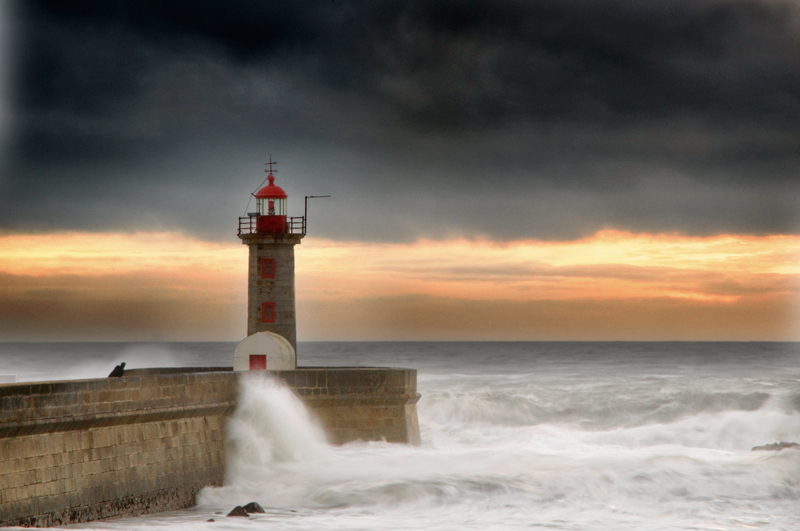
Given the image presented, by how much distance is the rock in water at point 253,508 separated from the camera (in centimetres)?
985

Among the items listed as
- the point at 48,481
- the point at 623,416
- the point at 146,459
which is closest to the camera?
the point at 48,481

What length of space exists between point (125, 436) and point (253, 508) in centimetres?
154

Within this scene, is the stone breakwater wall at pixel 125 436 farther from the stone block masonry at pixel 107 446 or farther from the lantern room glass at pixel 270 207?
the lantern room glass at pixel 270 207

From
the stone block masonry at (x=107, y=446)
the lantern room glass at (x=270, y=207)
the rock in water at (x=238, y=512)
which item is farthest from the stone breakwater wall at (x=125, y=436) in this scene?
the lantern room glass at (x=270, y=207)

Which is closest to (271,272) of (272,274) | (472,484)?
(272,274)

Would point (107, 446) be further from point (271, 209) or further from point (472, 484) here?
point (271, 209)

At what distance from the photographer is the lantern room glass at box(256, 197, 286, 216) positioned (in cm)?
1512

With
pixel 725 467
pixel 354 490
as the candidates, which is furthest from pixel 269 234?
pixel 725 467

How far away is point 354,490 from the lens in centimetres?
1066

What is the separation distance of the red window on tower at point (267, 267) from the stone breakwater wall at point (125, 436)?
8.46 feet

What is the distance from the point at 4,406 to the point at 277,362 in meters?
6.88

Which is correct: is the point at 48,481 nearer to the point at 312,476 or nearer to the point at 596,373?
the point at 312,476

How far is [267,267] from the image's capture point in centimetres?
1502

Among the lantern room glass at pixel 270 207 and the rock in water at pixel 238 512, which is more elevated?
the lantern room glass at pixel 270 207
